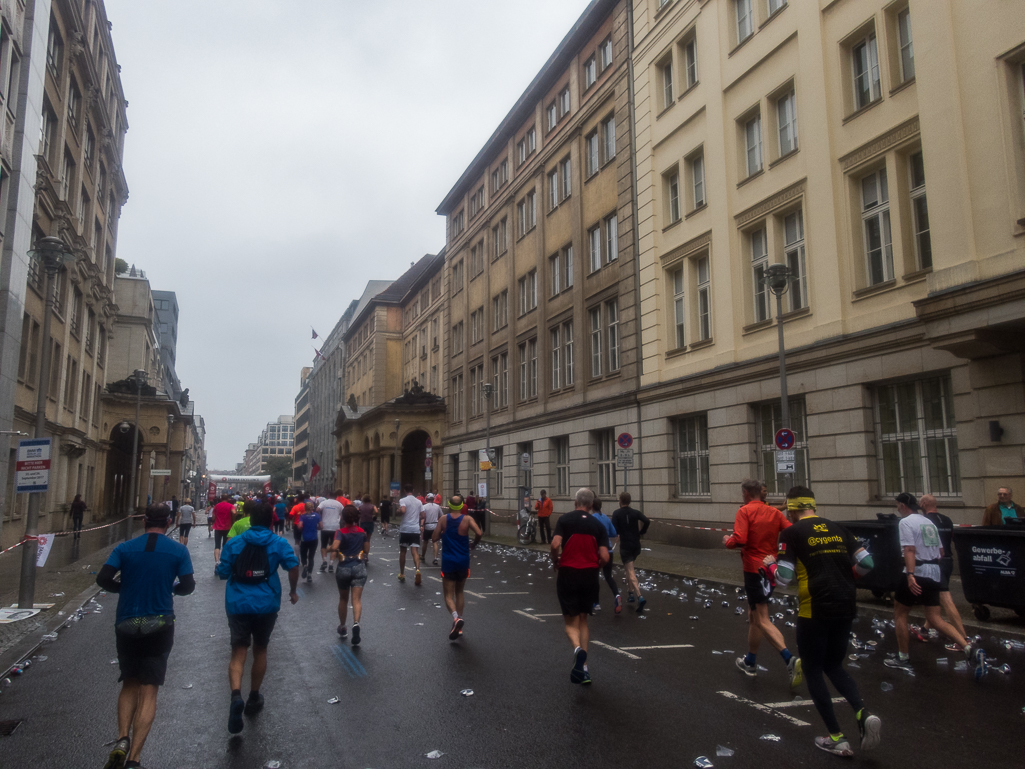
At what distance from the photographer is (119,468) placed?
192 feet

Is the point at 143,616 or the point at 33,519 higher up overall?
the point at 33,519

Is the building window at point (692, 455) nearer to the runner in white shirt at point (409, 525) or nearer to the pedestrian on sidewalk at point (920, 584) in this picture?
the runner in white shirt at point (409, 525)

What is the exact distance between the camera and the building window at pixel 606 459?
2877 centimetres

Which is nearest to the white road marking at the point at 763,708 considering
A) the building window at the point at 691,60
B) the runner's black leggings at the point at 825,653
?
the runner's black leggings at the point at 825,653

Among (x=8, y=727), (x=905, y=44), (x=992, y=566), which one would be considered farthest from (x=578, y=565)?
→ (x=905, y=44)

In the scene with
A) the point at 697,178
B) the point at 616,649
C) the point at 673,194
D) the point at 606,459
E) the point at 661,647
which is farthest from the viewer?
the point at 606,459

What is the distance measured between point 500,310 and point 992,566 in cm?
3192

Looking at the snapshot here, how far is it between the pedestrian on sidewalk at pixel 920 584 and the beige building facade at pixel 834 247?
6.58 m

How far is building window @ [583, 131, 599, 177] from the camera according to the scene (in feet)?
103

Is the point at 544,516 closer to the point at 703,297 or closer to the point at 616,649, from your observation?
the point at 703,297

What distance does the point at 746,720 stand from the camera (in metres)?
6.45

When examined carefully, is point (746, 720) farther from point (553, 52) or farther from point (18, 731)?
point (553, 52)

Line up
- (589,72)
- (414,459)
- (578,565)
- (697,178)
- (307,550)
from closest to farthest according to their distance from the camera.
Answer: (578,565)
(307,550)
(697,178)
(589,72)
(414,459)

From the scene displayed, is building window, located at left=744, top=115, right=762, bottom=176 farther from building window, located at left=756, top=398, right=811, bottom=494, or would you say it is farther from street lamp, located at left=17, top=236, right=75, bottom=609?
street lamp, located at left=17, top=236, right=75, bottom=609
